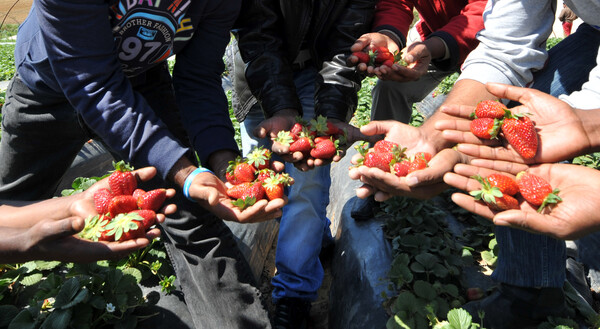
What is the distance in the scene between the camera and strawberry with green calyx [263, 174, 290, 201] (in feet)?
7.03

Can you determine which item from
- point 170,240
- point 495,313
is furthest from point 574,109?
point 170,240

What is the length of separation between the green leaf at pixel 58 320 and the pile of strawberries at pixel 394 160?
5.12ft

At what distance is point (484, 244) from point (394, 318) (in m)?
1.28

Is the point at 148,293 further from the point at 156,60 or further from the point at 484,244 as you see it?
the point at 484,244

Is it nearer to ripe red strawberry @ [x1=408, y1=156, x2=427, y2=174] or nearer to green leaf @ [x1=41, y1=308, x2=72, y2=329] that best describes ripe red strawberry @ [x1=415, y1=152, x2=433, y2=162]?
ripe red strawberry @ [x1=408, y1=156, x2=427, y2=174]

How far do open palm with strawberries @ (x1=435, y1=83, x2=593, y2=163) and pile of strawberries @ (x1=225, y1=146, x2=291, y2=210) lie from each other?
83 cm

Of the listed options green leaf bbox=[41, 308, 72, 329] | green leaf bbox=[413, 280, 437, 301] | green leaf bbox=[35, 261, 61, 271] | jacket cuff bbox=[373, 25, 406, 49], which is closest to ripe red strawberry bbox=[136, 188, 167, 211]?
green leaf bbox=[41, 308, 72, 329]

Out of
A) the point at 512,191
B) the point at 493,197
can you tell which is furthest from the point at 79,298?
the point at 512,191

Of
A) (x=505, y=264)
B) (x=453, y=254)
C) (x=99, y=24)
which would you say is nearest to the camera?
(x=99, y=24)

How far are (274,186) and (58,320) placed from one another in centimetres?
118

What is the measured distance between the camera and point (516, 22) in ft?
8.01

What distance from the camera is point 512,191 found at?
1.83 metres

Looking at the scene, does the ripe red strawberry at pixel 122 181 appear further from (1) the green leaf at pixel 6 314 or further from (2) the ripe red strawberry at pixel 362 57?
(2) the ripe red strawberry at pixel 362 57

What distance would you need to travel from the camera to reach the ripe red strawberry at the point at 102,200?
181 cm
